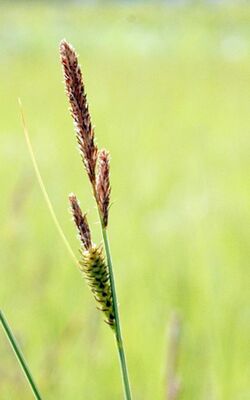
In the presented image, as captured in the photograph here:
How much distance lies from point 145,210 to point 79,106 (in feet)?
10.3

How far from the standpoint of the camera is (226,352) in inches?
69.5

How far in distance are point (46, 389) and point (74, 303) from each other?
2.44ft

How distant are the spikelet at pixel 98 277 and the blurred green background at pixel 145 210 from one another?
2.63ft

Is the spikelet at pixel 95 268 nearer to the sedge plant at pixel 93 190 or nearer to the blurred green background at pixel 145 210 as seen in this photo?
the sedge plant at pixel 93 190

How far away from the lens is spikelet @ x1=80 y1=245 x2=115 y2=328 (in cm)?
44

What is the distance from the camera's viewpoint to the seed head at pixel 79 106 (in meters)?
0.42

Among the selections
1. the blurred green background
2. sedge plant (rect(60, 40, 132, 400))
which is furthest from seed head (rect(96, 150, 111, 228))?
the blurred green background

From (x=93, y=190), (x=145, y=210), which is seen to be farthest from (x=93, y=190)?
(x=145, y=210)

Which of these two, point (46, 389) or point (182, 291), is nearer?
point (46, 389)

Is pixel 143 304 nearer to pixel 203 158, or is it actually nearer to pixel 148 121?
pixel 203 158

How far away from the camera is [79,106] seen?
0.42 metres

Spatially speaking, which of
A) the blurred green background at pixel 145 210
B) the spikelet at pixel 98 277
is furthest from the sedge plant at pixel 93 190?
the blurred green background at pixel 145 210

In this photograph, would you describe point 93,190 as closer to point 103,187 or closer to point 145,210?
point 103,187

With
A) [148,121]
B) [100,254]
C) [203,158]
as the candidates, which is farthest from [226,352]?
A: [148,121]
